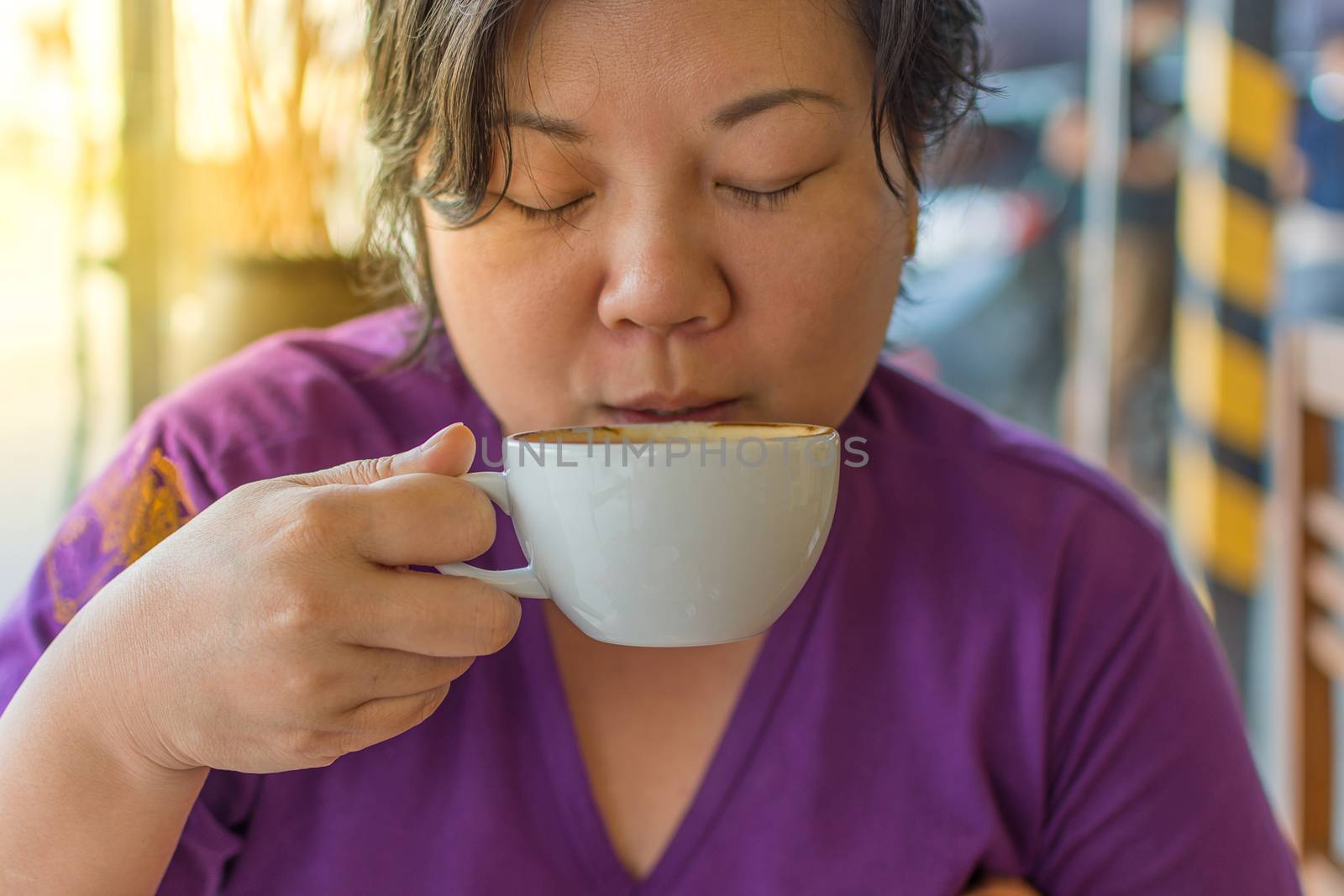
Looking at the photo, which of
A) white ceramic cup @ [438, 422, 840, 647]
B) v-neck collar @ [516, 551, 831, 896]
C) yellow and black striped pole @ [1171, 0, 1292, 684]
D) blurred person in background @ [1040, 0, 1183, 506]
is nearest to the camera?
white ceramic cup @ [438, 422, 840, 647]

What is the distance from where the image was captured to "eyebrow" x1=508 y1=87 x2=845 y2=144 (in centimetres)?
70

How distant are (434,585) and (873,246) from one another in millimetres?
376

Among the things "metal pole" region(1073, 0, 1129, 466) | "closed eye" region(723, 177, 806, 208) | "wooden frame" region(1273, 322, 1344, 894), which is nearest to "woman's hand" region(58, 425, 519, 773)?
"closed eye" region(723, 177, 806, 208)

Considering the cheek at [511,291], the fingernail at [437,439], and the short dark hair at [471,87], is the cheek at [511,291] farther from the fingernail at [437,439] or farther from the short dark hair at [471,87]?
the fingernail at [437,439]

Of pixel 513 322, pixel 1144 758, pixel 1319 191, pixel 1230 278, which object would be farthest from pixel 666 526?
pixel 1319 191

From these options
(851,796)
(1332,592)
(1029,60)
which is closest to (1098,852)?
(851,796)

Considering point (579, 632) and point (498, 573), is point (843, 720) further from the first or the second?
point (498, 573)

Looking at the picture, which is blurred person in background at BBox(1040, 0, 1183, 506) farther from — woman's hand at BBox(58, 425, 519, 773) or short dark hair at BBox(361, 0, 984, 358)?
woman's hand at BBox(58, 425, 519, 773)

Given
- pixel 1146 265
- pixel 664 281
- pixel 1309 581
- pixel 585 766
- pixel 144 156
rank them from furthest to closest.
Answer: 1. pixel 1146 265
2. pixel 144 156
3. pixel 1309 581
4. pixel 585 766
5. pixel 664 281

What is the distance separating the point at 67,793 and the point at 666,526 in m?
0.38

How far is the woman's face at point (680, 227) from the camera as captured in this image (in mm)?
692

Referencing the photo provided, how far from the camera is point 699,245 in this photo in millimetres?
721

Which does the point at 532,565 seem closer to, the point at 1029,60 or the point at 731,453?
the point at 731,453

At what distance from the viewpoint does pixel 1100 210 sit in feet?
12.3
